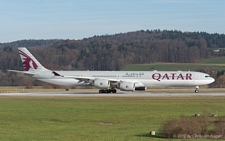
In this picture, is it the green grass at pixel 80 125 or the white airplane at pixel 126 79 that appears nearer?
the green grass at pixel 80 125

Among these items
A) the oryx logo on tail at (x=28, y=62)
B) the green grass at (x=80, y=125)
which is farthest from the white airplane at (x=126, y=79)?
the green grass at (x=80, y=125)

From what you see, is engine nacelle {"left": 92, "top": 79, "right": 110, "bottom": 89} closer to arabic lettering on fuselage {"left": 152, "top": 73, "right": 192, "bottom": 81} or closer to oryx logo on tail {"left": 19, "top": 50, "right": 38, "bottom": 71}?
arabic lettering on fuselage {"left": 152, "top": 73, "right": 192, "bottom": 81}

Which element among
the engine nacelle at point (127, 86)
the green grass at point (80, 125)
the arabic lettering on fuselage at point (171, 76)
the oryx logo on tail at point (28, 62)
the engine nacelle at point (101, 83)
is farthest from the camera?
the oryx logo on tail at point (28, 62)

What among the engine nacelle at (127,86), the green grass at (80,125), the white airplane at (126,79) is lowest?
the green grass at (80,125)

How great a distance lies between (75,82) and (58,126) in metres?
44.6

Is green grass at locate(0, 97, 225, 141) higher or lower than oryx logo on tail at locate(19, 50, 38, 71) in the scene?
lower

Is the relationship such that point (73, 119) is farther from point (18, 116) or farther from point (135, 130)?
point (135, 130)

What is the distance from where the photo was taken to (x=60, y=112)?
37.7 meters

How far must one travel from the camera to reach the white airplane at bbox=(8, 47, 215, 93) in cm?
6912

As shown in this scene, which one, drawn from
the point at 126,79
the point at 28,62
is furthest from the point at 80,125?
the point at 28,62

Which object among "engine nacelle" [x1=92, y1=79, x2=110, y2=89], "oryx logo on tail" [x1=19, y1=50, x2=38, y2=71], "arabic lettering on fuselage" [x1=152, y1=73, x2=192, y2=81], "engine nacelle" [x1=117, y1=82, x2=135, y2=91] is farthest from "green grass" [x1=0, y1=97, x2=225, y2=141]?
"oryx logo on tail" [x1=19, y1=50, x2=38, y2=71]

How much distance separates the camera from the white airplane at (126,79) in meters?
69.1

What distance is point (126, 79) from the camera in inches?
2810

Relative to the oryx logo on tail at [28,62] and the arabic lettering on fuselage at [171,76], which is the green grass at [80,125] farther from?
the oryx logo on tail at [28,62]
